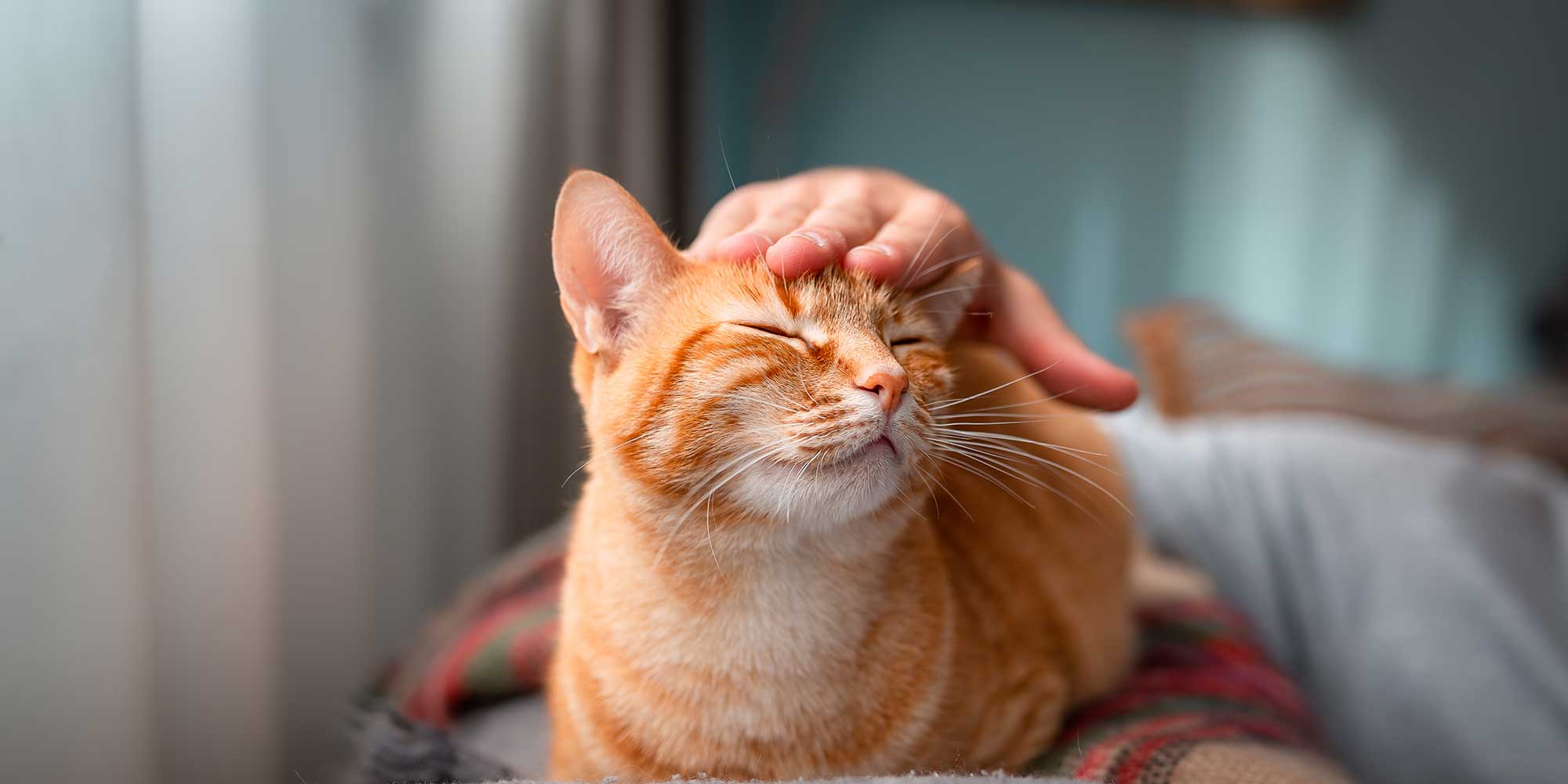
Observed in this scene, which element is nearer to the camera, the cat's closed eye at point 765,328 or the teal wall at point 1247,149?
the cat's closed eye at point 765,328

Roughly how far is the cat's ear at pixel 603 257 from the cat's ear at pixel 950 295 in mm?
208

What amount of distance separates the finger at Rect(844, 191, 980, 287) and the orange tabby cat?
17 mm

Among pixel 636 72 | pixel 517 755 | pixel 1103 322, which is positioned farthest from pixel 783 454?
pixel 1103 322

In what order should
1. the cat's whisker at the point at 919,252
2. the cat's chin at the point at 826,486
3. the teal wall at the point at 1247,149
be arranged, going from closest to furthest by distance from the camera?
the cat's chin at the point at 826,486
the cat's whisker at the point at 919,252
the teal wall at the point at 1247,149

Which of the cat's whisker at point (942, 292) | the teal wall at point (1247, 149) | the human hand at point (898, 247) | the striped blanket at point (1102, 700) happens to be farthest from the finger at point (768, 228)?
the teal wall at point (1247, 149)

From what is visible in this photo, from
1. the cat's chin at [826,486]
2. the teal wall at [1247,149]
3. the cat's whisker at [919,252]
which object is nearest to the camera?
the cat's chin at [826,486]

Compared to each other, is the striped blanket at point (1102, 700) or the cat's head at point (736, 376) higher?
the cat's head at point (736, 376)

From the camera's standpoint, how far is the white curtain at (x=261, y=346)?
768 mm

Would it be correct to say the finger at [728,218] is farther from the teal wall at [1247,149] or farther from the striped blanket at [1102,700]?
the teal wall at [1247,149]

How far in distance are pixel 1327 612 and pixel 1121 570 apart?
0.47 m

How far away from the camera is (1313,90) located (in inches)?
144

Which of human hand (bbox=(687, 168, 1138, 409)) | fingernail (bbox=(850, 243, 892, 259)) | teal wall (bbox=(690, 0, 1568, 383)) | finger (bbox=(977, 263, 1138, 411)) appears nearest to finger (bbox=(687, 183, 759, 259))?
human hand (bbox=(687, 168, 1138, 409))

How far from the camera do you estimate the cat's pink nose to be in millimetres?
607

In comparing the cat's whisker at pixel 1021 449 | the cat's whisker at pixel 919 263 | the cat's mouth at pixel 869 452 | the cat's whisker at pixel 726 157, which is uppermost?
the cat's whisker at pixel 726 157
